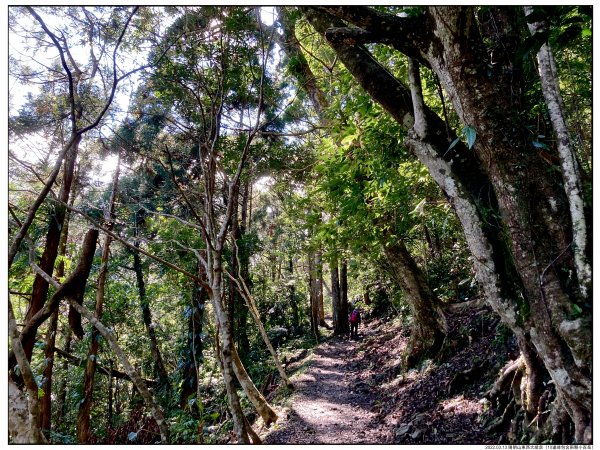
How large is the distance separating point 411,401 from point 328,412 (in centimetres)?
179

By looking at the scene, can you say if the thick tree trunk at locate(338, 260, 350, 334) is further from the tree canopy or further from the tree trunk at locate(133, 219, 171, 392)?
the tree trunk at locate(133, 219, 171, 392)

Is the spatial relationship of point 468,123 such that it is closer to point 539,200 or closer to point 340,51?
point 539,200

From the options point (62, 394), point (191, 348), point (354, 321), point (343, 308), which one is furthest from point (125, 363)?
point (343, 308)

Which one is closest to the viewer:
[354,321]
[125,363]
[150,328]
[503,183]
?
[503,183]

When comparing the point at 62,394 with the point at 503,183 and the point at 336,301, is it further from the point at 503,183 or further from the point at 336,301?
the point at 503,183

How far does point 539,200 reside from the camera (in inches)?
116

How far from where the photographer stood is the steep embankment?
4898mm

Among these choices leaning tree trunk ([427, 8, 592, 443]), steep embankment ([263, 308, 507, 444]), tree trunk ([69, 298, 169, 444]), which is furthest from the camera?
steep embankment ([263, 308, 507, 444])

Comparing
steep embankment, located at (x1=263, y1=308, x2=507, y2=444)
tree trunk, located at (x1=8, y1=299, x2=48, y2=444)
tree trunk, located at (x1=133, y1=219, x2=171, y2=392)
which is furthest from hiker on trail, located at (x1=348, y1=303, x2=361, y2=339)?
tree trunk, located at (x1=8, y1=299, x2=48, y2=444)

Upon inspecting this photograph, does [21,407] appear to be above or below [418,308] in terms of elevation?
below

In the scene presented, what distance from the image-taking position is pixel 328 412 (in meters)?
7.02

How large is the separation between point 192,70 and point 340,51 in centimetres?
304

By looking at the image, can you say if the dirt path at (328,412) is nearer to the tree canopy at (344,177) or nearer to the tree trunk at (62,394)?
the tree canopy at (344,177)

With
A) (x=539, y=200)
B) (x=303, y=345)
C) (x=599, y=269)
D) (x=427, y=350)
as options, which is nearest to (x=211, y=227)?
(x=539, y=200)
